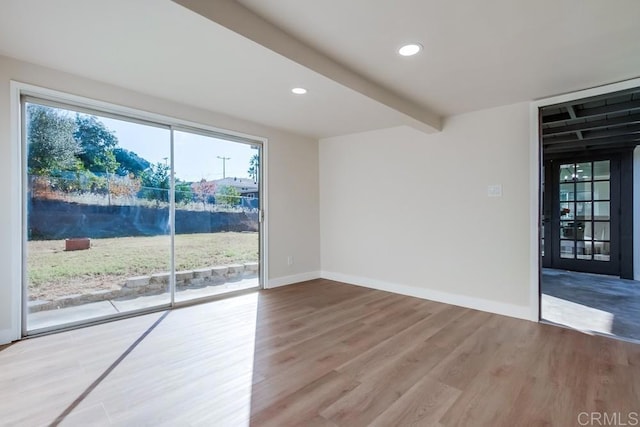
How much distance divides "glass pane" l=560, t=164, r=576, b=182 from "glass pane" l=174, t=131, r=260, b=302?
583 cm

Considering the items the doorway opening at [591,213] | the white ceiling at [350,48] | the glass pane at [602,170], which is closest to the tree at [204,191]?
the white ceiling at [350,48]

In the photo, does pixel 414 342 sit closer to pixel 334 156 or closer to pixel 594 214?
pixel 334 156

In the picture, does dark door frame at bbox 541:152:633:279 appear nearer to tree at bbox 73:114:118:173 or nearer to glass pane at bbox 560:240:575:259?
glass pane at bbox 560:240:575:259

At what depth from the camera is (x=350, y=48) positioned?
7.89ft

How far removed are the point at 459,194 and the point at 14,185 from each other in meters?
4.54

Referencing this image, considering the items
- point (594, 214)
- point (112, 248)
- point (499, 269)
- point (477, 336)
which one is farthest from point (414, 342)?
point (594, 214)

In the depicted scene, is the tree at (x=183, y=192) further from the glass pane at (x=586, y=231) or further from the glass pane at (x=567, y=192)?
the glass pane at (x=586, y=231)

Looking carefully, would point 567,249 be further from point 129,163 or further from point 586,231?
point 129,163

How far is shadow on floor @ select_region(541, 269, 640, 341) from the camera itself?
3.16m

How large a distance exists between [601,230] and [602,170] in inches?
42.6

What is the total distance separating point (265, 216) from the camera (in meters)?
4.62

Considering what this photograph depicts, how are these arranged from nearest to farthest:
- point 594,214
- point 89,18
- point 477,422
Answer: point 477,422 → point 89,18 → point 594,214

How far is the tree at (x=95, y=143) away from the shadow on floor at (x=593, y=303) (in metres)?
4.96

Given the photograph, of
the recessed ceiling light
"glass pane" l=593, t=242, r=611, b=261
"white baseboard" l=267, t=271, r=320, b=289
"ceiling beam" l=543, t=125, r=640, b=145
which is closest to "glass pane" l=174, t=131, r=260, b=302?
"white baseboard" l=267, t=271, r=320, b=289
